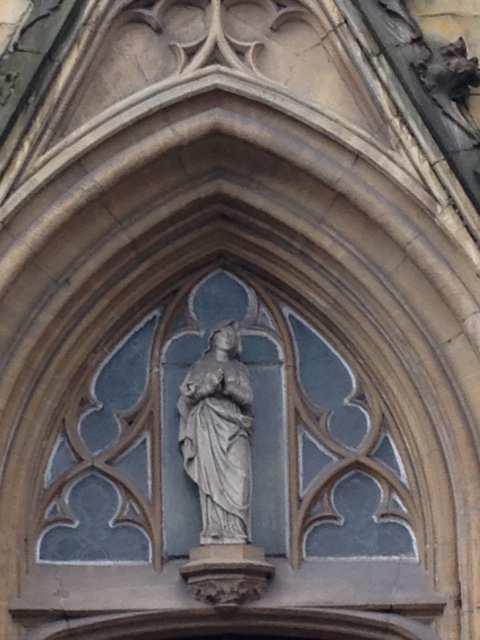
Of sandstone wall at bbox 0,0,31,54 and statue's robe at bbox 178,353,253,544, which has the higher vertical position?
sandstone wall at bbox 0,0,31,54

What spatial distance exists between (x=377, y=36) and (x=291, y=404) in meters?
1.99

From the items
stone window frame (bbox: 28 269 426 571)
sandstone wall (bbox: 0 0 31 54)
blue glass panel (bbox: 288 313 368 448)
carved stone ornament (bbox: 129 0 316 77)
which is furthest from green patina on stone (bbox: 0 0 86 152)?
blue glass panel (bbox: 288 313 368 448)

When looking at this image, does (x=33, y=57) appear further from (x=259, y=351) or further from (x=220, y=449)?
(x=220, y=449)

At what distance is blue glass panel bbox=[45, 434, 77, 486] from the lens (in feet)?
56.1

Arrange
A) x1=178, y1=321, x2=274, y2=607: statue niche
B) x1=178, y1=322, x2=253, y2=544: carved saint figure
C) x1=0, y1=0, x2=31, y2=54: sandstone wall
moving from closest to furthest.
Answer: x1=178, y1=321, x2=274, y2=607: statue niche
x1=178, y1=322, x2=253, y2=544: carved saint figure
x1=0, y1=0, x2=31, y2=54: sandstone wall

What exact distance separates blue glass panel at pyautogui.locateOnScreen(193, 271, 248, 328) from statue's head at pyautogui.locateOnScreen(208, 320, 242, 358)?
0.28 ft

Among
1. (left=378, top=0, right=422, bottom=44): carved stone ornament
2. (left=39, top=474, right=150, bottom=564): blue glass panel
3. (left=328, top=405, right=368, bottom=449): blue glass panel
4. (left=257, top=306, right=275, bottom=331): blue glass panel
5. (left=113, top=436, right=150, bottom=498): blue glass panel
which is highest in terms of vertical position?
(left=378, top=0, right=422, bottom=44): carved stone ornament

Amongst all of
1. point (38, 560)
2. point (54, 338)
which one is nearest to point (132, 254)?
point (54, 338)

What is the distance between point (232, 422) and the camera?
1695 cm


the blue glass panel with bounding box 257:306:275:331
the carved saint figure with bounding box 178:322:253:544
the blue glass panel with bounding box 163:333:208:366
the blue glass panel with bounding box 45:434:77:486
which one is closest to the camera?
the carved saint figure with bounding box 178:322:253:544

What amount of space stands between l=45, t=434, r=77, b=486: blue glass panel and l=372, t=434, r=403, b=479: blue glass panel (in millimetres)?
1572

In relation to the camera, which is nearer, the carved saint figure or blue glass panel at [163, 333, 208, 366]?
the carved saint figure

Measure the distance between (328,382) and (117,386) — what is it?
1.10 m

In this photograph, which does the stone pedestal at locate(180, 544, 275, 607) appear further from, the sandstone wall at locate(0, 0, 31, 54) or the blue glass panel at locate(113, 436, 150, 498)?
the sandstone wall at locate(0, 0, 31, 54)
